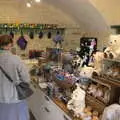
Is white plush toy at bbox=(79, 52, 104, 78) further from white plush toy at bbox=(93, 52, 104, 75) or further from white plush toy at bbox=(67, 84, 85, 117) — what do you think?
white plush toy at bbox=(67, 84, 85, 117)

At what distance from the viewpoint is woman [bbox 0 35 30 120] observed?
123 inches

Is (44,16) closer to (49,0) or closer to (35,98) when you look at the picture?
(49,0)

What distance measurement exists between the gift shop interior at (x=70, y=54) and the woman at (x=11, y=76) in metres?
0.53

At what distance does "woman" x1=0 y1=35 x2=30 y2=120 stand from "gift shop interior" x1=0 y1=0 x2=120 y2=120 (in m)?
0.53

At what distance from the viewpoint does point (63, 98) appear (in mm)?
3490

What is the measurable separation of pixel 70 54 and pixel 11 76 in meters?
1.03

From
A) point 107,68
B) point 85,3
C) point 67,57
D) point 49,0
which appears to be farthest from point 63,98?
point 49,0

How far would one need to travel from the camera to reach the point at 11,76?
125 inches

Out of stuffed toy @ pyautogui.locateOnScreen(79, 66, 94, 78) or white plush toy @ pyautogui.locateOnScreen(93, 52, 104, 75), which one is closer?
white plush toy @ pyautogui.locateOnScreen(93, 52, 104, 75)

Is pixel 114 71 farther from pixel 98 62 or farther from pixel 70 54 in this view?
pixel 70 54

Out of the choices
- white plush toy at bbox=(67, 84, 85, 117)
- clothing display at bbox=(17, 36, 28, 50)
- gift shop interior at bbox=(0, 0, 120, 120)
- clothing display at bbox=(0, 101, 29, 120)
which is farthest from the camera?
clothing display at bbox=(17, 36, 28, 50)

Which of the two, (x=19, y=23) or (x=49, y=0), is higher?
(x=49, y=0)

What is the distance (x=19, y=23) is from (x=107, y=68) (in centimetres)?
386

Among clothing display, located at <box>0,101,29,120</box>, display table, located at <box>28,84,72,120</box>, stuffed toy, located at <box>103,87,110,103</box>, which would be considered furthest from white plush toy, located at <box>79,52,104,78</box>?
clothing display, located at <box>0,101,29,120</box>
